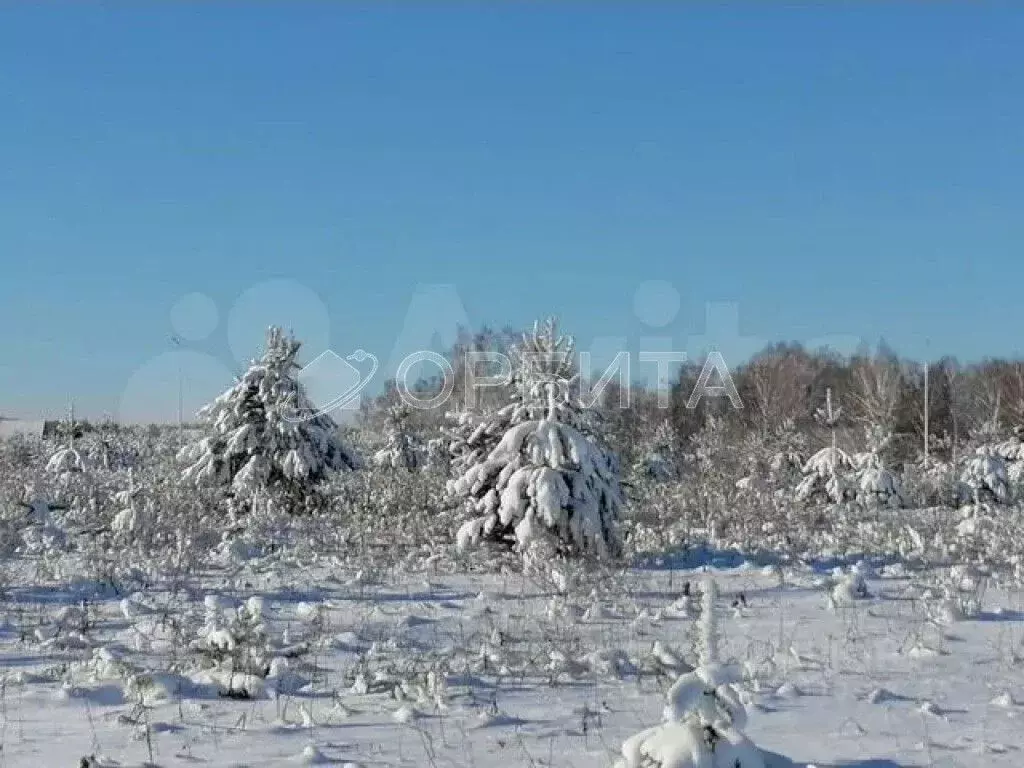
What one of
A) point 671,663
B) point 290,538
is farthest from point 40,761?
point 290,538

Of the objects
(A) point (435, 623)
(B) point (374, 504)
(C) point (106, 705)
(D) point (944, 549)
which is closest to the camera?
(C) point (106, 705)

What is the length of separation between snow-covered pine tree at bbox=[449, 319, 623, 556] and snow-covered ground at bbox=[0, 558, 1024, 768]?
0.98m

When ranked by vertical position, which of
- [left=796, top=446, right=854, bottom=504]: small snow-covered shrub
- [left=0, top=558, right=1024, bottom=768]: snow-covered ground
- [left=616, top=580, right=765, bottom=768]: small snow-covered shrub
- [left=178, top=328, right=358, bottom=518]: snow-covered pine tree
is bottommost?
[left=0, top=558, right=1024, bottom=768]: snow-covered ground

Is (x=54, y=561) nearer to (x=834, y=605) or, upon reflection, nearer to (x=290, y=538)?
(x=290, y=538)

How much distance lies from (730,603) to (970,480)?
1367cm

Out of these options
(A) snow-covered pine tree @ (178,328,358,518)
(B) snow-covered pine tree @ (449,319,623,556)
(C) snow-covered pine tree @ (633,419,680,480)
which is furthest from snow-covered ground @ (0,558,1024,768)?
(C) snow-covered pine tree @ (633,419,680,480)

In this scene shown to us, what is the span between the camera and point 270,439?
15367 millimetres

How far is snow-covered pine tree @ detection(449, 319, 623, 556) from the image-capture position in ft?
32.6

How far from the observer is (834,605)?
321 inches

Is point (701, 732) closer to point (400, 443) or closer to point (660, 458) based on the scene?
point (660, 458)

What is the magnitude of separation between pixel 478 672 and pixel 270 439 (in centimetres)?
991

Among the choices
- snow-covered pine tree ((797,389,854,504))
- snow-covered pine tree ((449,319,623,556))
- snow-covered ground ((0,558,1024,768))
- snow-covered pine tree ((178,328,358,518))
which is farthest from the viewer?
snow-covered pine tree ((797,389,854,504))

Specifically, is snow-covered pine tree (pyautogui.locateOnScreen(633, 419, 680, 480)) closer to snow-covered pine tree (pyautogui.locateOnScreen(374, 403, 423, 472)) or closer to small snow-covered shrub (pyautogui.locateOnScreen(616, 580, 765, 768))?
snow-covered pine tree (pyautogui.locateOnScreen(374, 403, 423, 472))

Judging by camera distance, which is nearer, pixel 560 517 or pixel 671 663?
pixel 671 663
